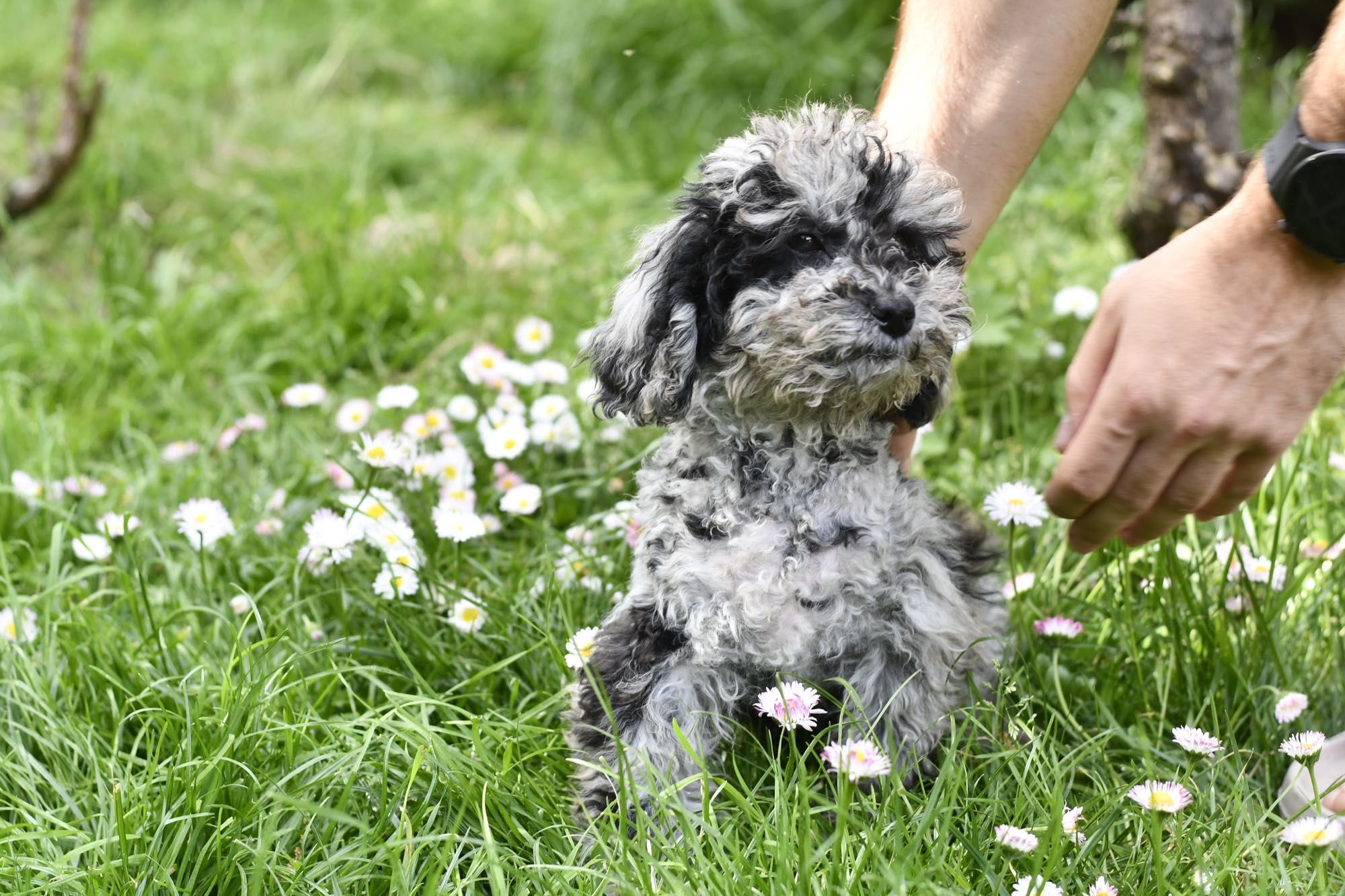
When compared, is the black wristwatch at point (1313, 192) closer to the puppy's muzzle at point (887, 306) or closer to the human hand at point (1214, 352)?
the human hand at point (1214, 352)

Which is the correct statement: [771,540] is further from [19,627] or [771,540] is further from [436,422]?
[19,627]

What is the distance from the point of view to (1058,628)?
268 centimetres

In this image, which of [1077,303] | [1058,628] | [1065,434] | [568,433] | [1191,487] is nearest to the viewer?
[1191,487]

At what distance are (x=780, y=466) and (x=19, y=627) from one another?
1.82 meters

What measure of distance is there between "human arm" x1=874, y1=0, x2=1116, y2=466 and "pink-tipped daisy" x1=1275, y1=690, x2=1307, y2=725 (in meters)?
0.92

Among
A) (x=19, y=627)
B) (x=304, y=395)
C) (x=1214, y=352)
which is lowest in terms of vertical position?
(x=19, y=627)

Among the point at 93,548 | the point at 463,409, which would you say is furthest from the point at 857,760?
the point at 93,548

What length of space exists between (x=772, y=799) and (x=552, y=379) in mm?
1693

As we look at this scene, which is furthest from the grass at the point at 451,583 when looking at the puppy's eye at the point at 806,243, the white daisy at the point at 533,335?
the puppy's eye at the point at 806,243

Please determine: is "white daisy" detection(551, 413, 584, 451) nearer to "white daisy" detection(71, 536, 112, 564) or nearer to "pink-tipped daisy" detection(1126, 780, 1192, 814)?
"white daisy" detection(71, 536, 112, 564)

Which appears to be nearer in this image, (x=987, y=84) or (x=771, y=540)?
(x=771, y=540)

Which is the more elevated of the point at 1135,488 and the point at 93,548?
the point at 1135,488

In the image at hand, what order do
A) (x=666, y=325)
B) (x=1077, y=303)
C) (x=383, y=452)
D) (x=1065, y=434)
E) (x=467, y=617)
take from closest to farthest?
1. (x=1065, y=434)
2. (x=666, y=325)
3. (x=467, y=617)
4. (x=383, y=452)
5. (x=1077, y=303)

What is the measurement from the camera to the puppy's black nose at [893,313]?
2.21 metres
